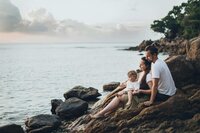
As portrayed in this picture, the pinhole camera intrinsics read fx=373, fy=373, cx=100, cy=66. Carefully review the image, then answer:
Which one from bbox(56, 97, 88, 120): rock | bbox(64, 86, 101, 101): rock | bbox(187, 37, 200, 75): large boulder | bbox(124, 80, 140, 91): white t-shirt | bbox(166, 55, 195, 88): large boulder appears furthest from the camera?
bbox(64, 86, 101, 101): rock

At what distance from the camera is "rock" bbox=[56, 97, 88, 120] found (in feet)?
72.5

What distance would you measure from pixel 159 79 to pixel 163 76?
0.68ft

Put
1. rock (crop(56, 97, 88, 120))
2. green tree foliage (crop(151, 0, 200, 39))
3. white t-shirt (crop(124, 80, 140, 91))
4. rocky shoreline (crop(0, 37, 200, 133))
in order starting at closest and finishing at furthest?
rocky shoreline (crop(0, 37, 200, 133))
white t-shirt (crop(124, 80, 140, 91))
rock (crop(56, 97, 88, 120))
green tree foliage (crop(151, 0, 200, 39))

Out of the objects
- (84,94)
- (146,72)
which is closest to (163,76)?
(146,72)

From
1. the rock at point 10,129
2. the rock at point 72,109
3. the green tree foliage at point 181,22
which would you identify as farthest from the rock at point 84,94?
the green tree foliage at point 181,22

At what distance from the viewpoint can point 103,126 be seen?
15.1 m

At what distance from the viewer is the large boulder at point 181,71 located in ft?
58.2

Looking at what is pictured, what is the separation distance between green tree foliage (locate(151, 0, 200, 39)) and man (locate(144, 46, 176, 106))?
82.5 meters

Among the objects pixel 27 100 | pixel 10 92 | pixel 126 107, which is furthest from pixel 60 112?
pixel 10 92

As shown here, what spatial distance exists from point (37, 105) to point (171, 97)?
18.8m

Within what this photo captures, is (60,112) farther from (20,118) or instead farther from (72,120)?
(20,118)

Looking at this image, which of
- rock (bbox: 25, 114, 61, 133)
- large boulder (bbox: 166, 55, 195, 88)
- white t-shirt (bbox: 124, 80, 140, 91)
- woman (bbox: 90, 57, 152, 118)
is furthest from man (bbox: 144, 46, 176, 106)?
rock (bbox: 25, 114, 61, 133)

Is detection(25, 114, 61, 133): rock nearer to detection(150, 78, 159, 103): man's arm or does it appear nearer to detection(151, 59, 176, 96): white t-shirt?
detection(150, 78, 159, 103): man's arm

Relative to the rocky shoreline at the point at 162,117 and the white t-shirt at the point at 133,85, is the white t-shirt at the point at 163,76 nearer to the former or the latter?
the rocky shoreline at the point at 162,117
